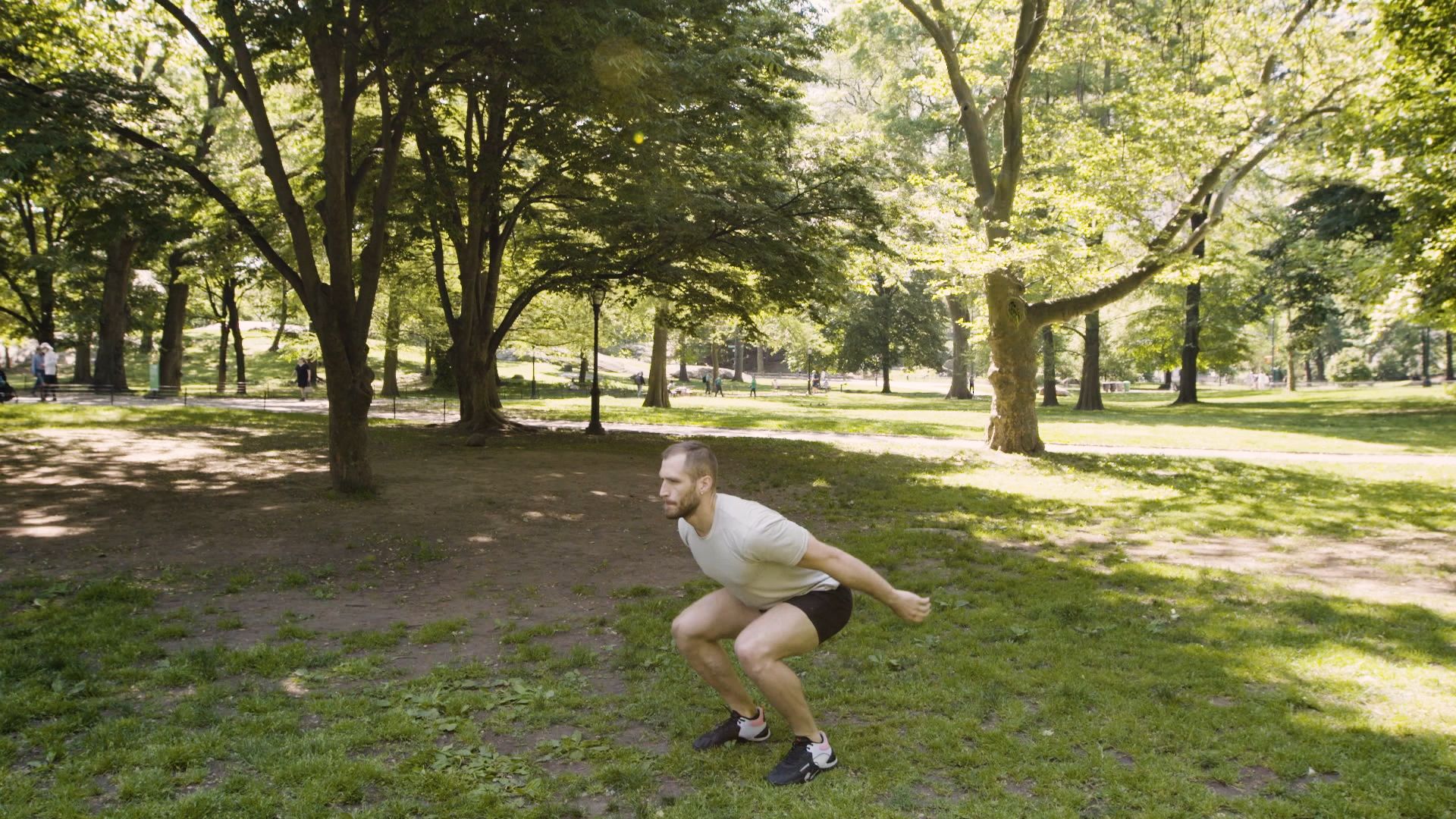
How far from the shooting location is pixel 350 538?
31.8 feet

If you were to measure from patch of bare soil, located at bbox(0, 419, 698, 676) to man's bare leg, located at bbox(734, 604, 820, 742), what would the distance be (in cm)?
161

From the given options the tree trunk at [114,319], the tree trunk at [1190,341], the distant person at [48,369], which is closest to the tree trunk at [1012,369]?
the tree trunk at [1190,341]

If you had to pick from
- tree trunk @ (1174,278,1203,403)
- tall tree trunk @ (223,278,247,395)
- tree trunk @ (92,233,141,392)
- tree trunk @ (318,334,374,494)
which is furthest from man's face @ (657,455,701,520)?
tree trunk @ (1174,278,1203,403)

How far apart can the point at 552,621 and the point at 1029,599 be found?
398 cm

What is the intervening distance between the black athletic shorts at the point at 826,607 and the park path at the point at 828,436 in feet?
47.8

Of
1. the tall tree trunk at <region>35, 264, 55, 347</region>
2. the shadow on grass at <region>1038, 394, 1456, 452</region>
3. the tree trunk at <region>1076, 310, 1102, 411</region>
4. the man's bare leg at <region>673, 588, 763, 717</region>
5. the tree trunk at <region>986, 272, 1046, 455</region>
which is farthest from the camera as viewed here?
the tree trunk at <region>1076, 310, 1102, 411</region>

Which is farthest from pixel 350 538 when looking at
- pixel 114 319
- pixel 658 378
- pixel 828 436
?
pixel 114 319

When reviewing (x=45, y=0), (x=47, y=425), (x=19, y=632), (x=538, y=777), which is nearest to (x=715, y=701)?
(x=538, y=777)

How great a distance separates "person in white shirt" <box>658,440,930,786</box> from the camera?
4.19 m

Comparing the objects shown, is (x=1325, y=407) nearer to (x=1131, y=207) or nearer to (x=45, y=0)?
(x=1131, y=207)

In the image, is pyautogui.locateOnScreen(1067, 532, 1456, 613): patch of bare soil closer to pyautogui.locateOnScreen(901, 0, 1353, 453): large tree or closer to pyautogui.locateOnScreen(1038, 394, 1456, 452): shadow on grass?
pyautogui.locateOnScreen(901, 0, 1353, 453): large tree

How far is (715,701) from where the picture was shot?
5336mm

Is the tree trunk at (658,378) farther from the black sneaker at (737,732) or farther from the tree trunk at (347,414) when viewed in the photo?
the black sneaker at (737,732)

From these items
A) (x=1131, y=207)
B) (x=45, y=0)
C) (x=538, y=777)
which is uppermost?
(x=45, y=0)
